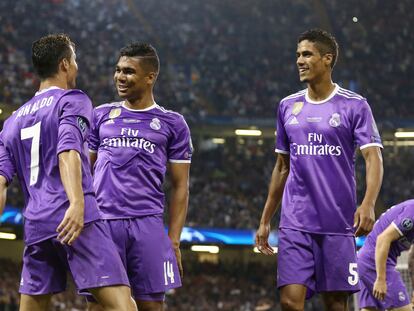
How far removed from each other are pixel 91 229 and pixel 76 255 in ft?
0.59

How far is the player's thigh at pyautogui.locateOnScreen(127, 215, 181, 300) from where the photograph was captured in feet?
19.3

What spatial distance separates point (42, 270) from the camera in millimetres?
5004

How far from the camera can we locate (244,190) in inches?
1300

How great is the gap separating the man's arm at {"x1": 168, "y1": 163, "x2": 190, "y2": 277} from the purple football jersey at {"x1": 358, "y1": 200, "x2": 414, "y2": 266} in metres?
2.16

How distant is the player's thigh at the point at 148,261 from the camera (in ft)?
19.3

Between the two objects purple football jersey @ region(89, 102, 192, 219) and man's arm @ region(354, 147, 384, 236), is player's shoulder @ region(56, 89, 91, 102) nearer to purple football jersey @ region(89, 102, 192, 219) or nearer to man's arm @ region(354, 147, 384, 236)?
purple football jersey @ region(89, 102, 192, 219)

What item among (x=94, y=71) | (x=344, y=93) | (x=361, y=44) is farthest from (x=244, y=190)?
(x=344, y=93)

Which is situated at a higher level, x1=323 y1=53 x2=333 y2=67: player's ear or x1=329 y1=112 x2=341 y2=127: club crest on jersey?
x1=323 y1=53 x2=333 y2=67: player's ear

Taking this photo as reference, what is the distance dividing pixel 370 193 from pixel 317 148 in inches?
24.9

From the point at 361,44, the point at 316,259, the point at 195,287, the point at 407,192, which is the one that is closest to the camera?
the point at 316,259

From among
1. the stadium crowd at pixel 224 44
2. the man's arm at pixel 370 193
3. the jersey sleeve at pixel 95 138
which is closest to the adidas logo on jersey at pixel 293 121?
the man's arm at pixel 370 193

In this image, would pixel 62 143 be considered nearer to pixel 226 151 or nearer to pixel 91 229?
pixel 91 229

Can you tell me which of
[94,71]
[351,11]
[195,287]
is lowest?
[195,287]

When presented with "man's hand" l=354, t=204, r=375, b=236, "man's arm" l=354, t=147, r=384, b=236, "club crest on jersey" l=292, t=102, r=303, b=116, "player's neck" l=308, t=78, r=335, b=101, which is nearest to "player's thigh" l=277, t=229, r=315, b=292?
"man's arm" l=354, t=147, r=384, b=236
